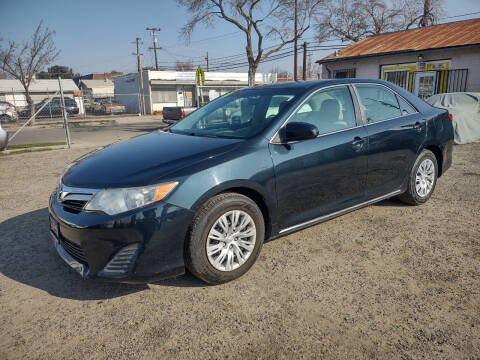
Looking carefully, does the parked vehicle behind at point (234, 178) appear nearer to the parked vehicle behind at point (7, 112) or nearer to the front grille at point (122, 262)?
the front grille at point (122, 262)

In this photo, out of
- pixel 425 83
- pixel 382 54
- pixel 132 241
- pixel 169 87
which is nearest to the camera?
pixel 132 241

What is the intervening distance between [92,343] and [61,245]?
929 millimetres

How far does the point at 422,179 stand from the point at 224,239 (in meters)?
3.03

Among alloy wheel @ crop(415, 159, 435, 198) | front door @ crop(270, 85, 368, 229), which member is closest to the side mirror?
front door @ crop(270, 85, 368, 229)

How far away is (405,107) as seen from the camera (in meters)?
4.27

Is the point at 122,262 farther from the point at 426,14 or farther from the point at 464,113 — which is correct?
the point at 426,14

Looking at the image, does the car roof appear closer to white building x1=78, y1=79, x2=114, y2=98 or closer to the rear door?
the rear door

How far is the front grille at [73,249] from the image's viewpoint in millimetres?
2594

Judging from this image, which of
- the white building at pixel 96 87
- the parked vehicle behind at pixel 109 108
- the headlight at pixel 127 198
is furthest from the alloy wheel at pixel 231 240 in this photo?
the white building at pixel 96 87

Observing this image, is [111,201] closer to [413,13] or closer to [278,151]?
[278,151]

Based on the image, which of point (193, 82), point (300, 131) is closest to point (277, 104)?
point (300, 131)

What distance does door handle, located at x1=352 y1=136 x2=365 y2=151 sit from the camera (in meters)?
3.53

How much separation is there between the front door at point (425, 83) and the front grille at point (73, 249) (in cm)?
1756

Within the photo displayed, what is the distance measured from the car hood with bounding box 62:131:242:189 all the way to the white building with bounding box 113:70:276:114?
33901mm
